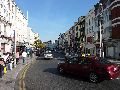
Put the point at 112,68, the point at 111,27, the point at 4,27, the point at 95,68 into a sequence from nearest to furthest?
1. the point at 112,68
2. the point at 95,68
3. the point at 4,27
4. the point at 111,27

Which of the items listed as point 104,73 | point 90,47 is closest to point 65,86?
point 104,73

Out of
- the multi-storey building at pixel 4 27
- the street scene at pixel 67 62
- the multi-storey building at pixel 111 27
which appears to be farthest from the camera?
the multi-storey building at pixel 111 27

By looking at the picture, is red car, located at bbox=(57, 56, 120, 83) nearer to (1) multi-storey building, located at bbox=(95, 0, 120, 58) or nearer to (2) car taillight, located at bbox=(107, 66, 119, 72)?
(2) car taillight, located at bbox=(107, 66, 119, 72)

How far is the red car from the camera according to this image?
1608cm

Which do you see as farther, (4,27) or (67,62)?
(4,27)

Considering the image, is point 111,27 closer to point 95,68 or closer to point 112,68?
point 95,68

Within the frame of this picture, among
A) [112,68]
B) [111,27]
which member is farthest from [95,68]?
[111,27]

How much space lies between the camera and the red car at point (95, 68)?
52.7 ft

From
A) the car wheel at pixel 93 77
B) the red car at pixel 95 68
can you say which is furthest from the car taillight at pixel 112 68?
the car wheel at pixel 93 77

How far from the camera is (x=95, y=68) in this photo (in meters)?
16.7

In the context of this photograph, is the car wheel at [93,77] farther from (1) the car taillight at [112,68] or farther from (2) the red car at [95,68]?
(1) the car taillight at [112,68]

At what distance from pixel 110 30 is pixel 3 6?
755 inches

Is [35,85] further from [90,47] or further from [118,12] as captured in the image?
[90,47]

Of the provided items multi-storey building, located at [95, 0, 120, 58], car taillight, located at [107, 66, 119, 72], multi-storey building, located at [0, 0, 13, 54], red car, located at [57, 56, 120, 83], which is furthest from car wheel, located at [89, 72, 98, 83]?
multi-storey building, located at [95, 0, 120, 58]
